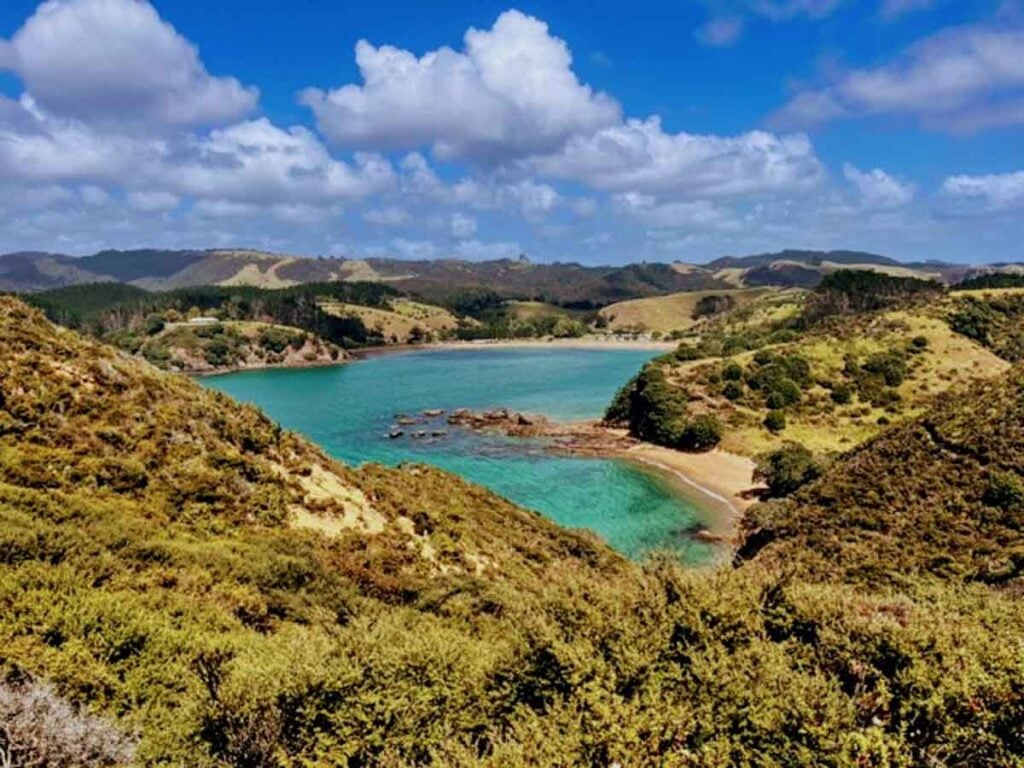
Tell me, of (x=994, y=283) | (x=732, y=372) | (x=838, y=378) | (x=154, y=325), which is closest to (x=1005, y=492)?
(x=838, y=378)

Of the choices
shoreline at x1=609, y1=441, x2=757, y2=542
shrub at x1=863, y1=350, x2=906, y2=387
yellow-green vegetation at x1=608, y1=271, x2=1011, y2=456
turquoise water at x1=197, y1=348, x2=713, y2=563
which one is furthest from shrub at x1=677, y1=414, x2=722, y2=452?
shrub at x1=863, y1=350, x2=906, y2=387

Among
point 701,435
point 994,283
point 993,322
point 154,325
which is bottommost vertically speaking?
point 701,435

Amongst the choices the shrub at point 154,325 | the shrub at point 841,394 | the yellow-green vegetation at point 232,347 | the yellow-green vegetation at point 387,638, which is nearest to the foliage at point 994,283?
the shrub at point 841,394

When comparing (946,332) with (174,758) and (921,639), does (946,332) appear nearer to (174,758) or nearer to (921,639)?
(921,639)

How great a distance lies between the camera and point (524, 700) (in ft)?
37.6

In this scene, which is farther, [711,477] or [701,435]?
[701,435]

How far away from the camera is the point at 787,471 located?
50.2m

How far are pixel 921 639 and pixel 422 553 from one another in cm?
1481

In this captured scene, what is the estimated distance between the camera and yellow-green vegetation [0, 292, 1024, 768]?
382 inches

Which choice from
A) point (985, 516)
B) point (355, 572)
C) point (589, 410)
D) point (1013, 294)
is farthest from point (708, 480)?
point (1013, 294)

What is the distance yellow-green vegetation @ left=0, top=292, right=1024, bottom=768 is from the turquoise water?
143 inches

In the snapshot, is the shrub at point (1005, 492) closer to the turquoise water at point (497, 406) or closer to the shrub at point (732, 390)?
the turquoise water at point (497, 406)

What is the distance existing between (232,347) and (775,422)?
135 metres

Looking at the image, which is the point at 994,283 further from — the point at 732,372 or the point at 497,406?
the point at 497,406
